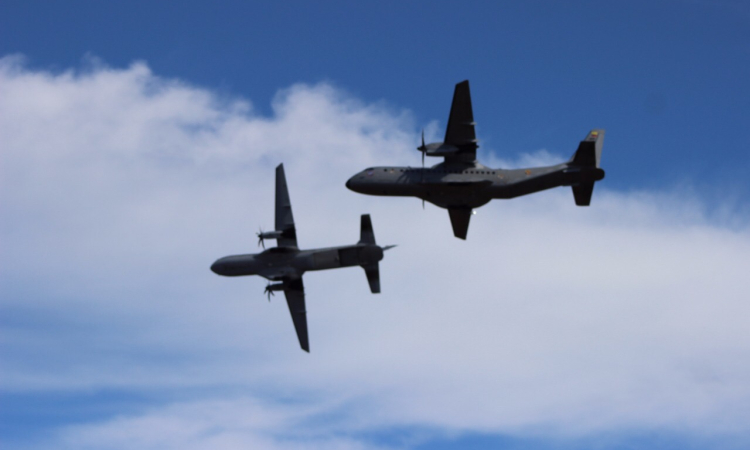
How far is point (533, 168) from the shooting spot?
8181cm

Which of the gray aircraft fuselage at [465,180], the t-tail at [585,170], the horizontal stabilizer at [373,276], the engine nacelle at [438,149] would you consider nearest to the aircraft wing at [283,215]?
the gray aircraft fuselage at [465,180]

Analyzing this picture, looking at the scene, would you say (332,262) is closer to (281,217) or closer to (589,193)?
(281,217)

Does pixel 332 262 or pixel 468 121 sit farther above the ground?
pixel 468 121

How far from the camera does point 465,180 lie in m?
81.9

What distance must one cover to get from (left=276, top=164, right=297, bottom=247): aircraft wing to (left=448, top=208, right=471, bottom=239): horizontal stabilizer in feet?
41.2

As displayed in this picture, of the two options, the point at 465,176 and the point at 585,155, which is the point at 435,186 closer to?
the point at 465,176

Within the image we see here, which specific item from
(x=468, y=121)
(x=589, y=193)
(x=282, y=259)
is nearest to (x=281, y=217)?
(x=282, y=259)

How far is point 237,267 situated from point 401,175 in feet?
46.0

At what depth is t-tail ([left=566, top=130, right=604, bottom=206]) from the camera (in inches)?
3199

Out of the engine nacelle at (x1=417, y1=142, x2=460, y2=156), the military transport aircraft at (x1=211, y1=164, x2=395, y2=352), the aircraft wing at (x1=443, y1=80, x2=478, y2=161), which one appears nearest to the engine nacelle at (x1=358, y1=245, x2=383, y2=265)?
the military transport aircraft at (x1=211, y1=164, x2=395, y2=352)

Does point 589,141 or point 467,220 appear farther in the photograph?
point 467,220

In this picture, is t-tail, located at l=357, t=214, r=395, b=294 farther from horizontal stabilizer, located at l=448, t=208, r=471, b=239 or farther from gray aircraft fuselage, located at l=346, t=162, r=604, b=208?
horizontal stabilizer, located at l=448, t=208, r=471, b=239

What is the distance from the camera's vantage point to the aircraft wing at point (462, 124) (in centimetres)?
8081

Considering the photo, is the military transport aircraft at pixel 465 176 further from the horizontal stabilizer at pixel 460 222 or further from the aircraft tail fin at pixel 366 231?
the horizontal stabilizer at pixel 460 222
